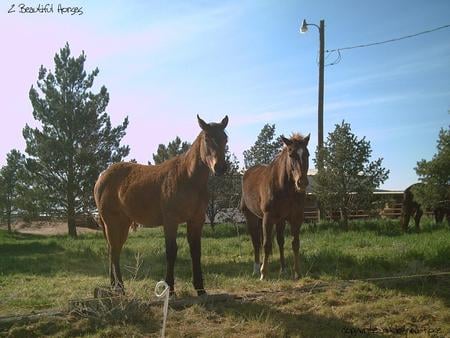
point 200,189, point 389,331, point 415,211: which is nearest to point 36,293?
point 200,189

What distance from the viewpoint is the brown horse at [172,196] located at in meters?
Answer: 5.69

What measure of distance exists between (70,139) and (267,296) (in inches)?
693

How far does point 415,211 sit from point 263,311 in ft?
38.5

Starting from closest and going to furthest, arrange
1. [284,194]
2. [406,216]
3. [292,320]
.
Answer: [292,320] → [284,194] → [406,216]

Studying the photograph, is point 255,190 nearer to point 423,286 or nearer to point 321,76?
point 423,286

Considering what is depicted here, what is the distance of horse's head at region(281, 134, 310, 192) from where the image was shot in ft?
23.1

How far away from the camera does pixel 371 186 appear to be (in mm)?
14789

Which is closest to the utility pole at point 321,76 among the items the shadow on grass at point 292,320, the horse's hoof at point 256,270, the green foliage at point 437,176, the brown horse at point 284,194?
the green foliage at point 437,176

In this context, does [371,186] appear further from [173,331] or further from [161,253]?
[173,331]

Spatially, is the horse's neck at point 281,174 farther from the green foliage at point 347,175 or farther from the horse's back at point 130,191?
the green foliage at point 347,175

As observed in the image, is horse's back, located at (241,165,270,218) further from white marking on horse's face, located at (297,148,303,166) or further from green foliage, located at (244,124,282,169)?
green foliage, located at (244,124,282,169)

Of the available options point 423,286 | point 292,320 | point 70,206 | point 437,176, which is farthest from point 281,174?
point 70,206

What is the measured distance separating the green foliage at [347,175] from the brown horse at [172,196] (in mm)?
9746

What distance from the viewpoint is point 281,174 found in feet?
25.8
